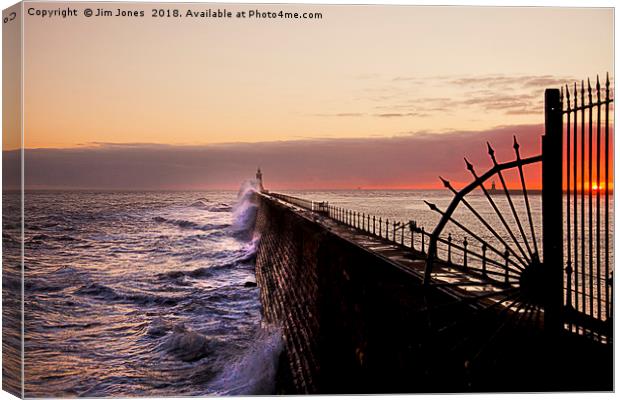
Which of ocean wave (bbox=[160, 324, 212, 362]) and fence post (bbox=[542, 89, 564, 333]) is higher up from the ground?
fence post (bbox=[542, 89, 564, 333])

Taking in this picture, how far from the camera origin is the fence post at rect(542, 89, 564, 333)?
16.1 feet

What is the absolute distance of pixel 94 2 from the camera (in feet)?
24.9

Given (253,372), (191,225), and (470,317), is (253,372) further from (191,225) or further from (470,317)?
(191,225)

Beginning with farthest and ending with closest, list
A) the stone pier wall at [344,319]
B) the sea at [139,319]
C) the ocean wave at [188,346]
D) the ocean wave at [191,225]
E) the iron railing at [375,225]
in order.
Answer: the ocean wave at [191,225] → the ocean wave at [188,346] → the sea at [139,319] → the iron railing at [375,225] → the stone pier wall at [344,319]

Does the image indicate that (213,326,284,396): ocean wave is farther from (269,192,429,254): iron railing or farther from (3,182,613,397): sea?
(269,192,429,254): iron railing

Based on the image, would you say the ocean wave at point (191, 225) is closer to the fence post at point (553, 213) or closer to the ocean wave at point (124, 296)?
the ocean wave at point (124, 296)

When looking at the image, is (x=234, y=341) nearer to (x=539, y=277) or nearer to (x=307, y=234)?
(x=307, y=234)

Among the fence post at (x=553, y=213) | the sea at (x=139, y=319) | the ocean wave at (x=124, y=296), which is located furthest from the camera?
the ocean wave at (x=124, y=296)

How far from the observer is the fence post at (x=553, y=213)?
492cm

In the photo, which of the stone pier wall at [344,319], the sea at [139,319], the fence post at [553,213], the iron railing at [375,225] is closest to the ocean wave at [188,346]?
the sea at [139,319]

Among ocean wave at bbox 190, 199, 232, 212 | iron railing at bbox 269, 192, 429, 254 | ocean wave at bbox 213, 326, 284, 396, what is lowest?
ocean wave at bbox 213, 326, 284, 396

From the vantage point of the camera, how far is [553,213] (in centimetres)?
507

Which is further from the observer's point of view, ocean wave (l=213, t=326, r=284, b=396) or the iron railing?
ocean wave (l=213, t=326, r=284, b=396)

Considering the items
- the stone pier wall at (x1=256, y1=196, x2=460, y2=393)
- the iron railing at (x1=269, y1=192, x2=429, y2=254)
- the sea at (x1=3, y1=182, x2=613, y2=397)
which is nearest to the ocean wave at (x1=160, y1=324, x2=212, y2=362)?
the sea at (x1=3, y1=182, x2=613, y2=397)
